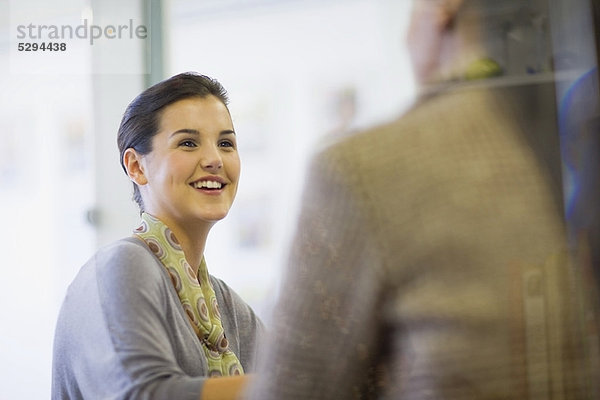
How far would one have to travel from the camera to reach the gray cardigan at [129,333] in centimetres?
71

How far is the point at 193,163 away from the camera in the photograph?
82 cm

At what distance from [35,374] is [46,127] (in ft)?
0.98

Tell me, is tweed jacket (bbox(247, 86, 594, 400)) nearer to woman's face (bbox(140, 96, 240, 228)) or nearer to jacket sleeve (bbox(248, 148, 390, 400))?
jacket sleeve (bbox(248, 148, 390, 400))

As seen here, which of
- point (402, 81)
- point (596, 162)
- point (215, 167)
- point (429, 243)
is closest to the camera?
point (429, 243)

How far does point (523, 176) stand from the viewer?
0.46 metres

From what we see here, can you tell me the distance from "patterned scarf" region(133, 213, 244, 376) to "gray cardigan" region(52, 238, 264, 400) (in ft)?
0.04

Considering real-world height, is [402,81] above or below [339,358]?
above

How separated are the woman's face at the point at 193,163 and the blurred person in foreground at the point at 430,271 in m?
0.38

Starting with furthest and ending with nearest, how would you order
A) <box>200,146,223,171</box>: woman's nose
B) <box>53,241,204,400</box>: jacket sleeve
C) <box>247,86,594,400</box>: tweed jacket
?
1. <box>200,146,223,171</box>: woman's nose
2. <box>53,241,204,400</box>: jacket sleeve
3. <box>247,86,594,400</box>: tweed jacket

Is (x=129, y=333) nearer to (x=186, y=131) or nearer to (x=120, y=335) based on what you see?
(x=120, y=335)

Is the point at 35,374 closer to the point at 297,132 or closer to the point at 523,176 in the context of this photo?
the point at 297,132

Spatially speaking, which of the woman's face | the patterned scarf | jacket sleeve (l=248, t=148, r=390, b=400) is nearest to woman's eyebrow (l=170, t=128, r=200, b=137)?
the woman's face

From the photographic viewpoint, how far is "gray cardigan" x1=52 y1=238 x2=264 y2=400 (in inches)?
28.0

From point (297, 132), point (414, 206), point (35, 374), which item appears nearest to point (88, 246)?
point (35, 374)
